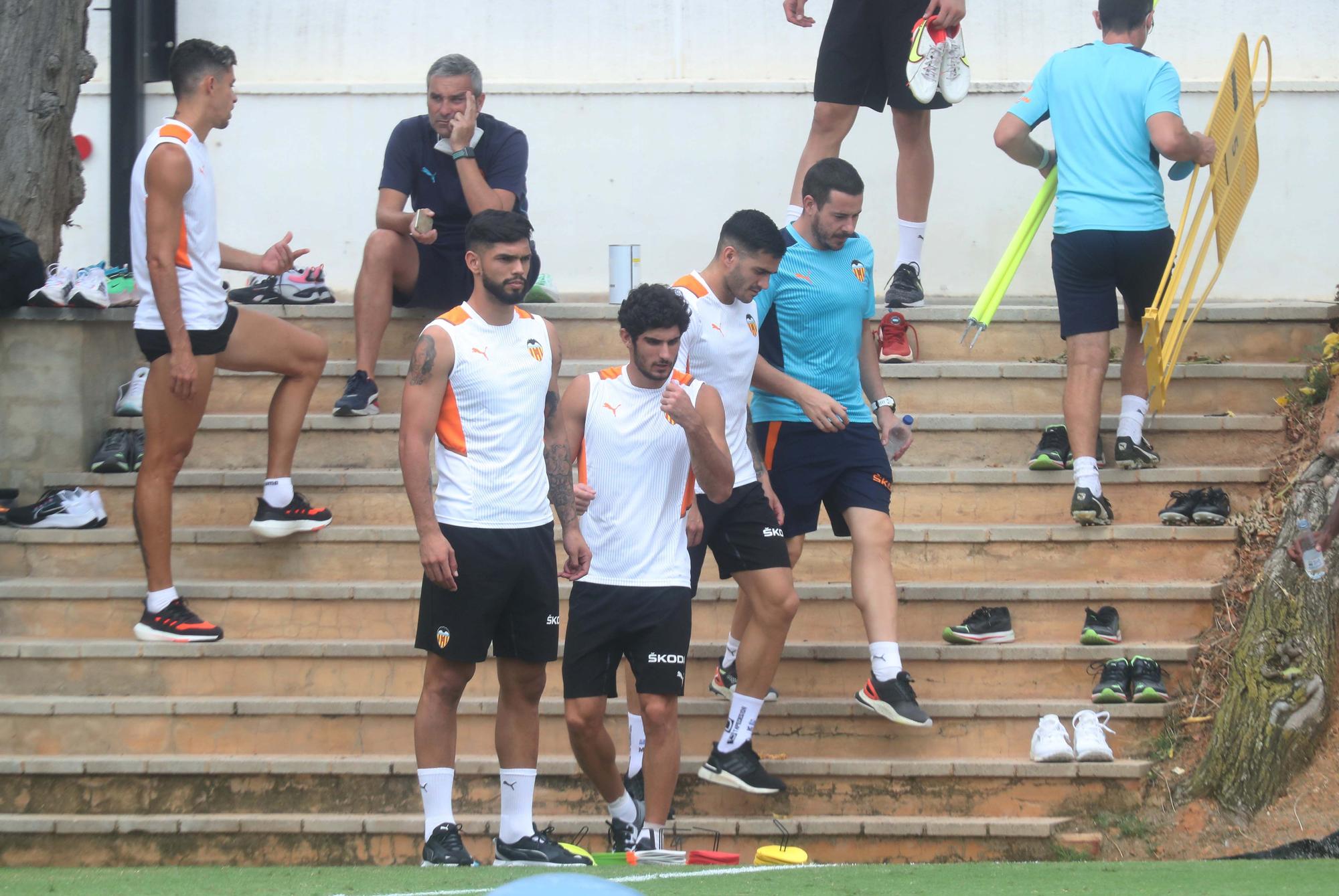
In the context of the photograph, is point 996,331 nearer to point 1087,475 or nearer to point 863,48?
point 1087,475

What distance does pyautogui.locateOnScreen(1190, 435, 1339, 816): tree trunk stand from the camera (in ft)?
19.5

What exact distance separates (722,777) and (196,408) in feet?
8.95

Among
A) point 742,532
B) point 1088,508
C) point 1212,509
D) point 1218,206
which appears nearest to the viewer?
point 742,532

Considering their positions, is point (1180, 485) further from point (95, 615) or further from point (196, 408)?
point (95, 615)

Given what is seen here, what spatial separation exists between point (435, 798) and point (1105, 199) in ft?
13.0

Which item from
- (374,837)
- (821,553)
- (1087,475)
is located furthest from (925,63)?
(374,837)

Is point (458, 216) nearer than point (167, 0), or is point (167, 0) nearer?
point (458, 216)

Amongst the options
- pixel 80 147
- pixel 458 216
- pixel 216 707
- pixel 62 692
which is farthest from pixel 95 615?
pixel 80 147

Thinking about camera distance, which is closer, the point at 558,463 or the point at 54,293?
the point at 558,463

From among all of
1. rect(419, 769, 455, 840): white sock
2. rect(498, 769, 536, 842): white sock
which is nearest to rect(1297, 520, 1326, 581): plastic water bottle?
rect(498, 769, 536, 842): white sock

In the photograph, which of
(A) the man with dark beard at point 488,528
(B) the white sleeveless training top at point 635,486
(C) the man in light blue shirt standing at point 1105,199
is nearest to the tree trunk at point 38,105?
(A) the man with dark beard at point 488,528

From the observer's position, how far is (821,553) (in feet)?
23.1

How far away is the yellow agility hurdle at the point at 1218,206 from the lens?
6.88 meters

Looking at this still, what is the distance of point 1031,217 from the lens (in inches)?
291
